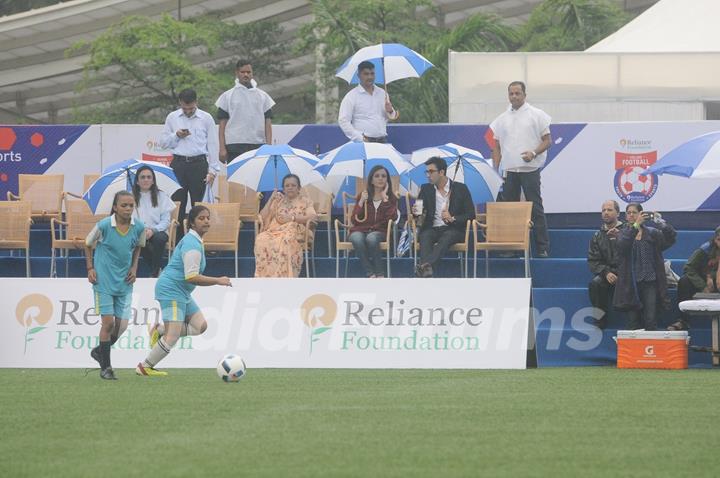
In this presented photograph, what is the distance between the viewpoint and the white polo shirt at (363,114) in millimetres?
20734

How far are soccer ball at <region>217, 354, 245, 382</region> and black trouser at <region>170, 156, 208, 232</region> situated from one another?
21.6 ft

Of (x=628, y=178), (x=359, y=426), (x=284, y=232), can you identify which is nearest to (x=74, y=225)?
(x=284, y=232)

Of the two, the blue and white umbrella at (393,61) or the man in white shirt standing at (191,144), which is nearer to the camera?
the man in white shirt standing at (191,144)

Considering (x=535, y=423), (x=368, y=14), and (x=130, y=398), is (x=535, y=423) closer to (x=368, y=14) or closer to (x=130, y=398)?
(x=130, y=398)

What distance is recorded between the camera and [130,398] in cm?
1239

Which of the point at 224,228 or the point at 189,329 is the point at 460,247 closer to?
the point at 224,228

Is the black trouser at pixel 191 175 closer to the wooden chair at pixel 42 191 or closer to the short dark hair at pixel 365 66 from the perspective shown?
the wooden chair at pixel 42 191

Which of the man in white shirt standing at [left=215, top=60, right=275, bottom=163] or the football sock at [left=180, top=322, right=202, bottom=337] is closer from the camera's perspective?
the football sock at [left=180, top=322, right=202, bottom=337]

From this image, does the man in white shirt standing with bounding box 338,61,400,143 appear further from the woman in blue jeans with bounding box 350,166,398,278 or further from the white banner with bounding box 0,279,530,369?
the white banner with bounding box 0,279,530,369

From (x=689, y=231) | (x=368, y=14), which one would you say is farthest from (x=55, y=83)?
(x=689, y=231)

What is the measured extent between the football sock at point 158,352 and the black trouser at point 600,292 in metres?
5.96

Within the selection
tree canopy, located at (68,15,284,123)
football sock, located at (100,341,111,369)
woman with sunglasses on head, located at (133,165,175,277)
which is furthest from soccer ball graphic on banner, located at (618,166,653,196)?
tree canopy, located at (68,15,284,123)

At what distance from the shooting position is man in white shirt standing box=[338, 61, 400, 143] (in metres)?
20.7

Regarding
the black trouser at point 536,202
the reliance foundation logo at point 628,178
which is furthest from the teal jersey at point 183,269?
the reliance foundation logo at point 628,178
